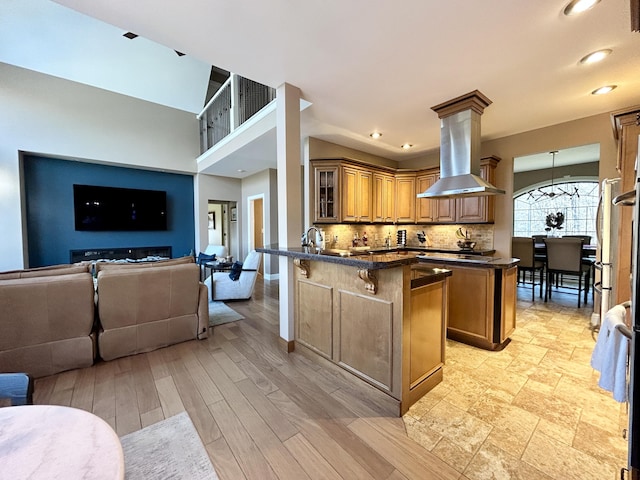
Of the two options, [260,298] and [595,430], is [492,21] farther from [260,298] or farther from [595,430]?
[260,298]

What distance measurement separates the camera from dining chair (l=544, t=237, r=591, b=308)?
13.8 feet

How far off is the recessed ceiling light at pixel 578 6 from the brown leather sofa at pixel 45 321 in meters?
4.34

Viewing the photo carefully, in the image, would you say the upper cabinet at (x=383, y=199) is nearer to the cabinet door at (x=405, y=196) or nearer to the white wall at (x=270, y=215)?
the cabinet door at (x=405, y=196)

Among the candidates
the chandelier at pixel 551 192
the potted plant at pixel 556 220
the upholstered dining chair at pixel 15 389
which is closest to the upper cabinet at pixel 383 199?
the potted plant at pixel 556 220

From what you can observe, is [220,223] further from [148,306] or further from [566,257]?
[566,257]

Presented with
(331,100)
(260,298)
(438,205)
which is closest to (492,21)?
(331,100)

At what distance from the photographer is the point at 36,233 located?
524 centimetres

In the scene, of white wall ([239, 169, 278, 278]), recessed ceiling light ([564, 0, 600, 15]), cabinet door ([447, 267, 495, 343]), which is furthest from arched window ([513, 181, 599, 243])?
white wall ([239, 169, 278, 278])

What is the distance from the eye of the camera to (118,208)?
20.1 feet

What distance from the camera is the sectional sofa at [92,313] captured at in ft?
7.09

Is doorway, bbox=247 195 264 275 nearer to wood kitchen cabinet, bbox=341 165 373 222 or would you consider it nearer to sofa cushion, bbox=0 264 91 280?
wood kitchen cabinet, bbox=341 165 373 222

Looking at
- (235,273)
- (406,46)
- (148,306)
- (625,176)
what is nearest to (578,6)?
(406,46)

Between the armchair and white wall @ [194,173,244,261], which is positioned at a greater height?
white wall @ [194,173,244,261]

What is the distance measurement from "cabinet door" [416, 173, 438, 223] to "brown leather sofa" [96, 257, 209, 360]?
419 centimetres
